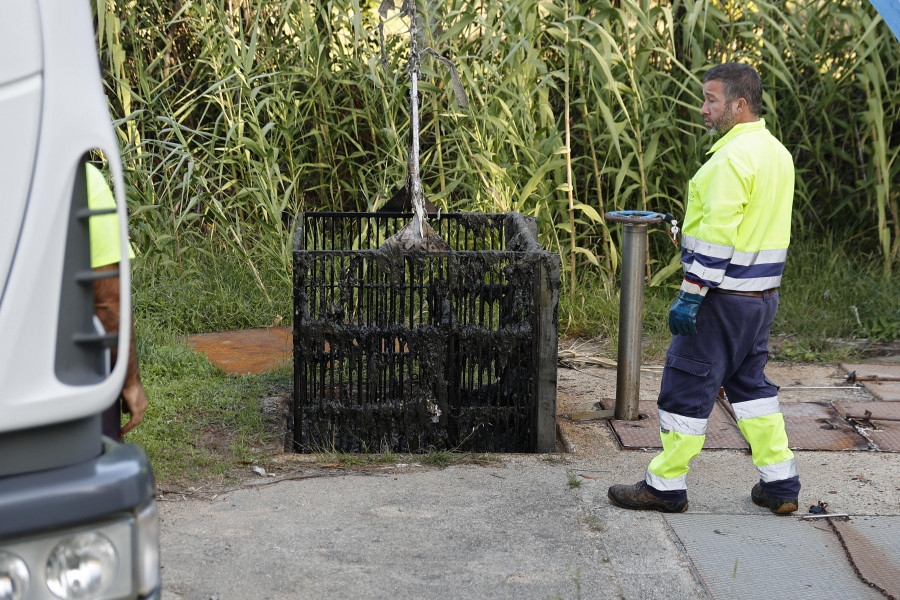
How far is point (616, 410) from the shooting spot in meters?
4.48

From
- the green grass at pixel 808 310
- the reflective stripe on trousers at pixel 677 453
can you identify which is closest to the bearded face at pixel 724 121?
the reflective stripe on trousers at pixel 677 453

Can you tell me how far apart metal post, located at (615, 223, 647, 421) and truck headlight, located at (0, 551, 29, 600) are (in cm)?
324

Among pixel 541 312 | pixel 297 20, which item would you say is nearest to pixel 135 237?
pixel 297 20

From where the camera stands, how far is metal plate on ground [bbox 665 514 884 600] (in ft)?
9.34

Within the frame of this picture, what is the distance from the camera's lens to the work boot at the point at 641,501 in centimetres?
342

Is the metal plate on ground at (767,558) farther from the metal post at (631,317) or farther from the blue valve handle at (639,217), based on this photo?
the blue valve handle at (639,217)

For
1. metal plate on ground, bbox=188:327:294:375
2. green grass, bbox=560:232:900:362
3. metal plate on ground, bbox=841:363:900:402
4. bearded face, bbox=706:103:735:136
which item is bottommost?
metal plate on ground, bbox=841:363:900:402

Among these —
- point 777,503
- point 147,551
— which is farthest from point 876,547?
point 147,551

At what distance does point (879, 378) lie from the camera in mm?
5156

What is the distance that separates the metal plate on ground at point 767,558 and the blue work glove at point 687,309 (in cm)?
67

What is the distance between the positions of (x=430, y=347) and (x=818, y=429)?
1.88 m

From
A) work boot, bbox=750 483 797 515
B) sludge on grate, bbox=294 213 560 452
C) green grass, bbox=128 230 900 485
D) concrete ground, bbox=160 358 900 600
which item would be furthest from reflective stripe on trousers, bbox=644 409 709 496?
green grass, bbox=128 230 900 485

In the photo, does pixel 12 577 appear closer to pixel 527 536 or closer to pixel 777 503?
pixel 527 536

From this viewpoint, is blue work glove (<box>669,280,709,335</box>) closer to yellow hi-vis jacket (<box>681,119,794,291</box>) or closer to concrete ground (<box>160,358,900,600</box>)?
yellow hi-vis jacket (<box>681,119,794,291</box>)
